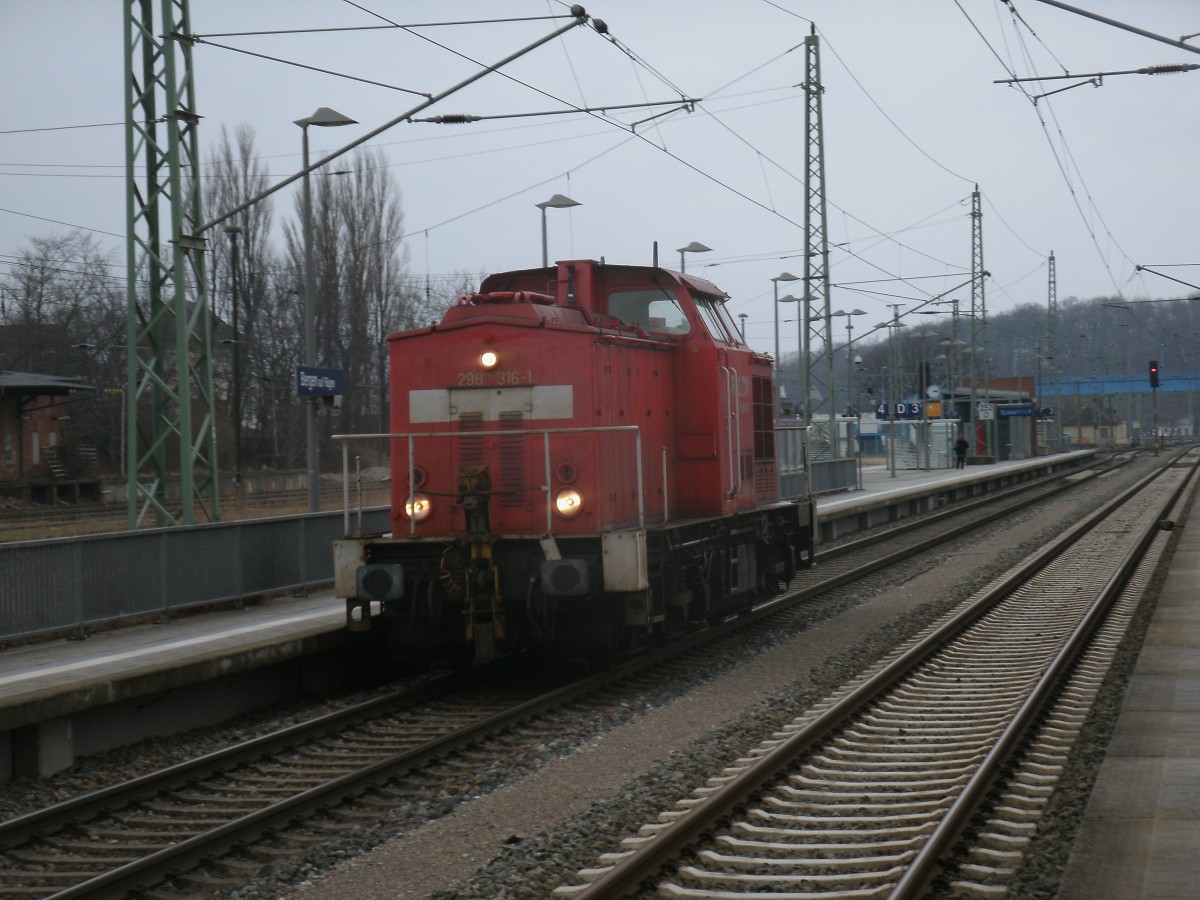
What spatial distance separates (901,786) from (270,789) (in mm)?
3814

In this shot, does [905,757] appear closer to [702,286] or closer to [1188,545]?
[702,286]

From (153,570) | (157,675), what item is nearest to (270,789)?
(157,675)

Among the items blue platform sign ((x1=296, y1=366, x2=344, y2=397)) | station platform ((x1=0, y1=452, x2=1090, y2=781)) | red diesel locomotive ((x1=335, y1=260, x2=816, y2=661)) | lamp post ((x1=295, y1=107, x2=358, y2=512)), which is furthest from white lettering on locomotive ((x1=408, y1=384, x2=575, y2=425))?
lamp post ((x1=295, y1=107, x2=358, y2=512))

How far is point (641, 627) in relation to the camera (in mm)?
11102

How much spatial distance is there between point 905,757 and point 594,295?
5.56 meters

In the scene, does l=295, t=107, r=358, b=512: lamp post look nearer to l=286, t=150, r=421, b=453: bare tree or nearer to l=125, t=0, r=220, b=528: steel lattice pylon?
l=125, t=0, r=220, b=528: steel lattice pylon

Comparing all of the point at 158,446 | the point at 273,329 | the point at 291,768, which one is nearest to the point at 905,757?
the point at 291,768

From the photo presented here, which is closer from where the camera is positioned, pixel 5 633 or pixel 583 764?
pixel 583 764

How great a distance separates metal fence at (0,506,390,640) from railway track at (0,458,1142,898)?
333 centimetres

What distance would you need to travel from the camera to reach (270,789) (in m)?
7.61

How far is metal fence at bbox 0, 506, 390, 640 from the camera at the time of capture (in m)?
10.8

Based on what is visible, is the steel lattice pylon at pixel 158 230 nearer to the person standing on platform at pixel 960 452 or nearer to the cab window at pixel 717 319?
the cab window at pixel 717 319

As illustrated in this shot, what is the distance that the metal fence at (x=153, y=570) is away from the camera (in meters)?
10.8

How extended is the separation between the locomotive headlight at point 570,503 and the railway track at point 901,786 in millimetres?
2600
